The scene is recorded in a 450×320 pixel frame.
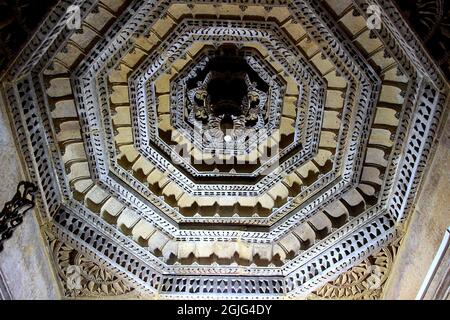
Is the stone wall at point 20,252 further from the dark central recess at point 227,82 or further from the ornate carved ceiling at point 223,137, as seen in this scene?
the dark central recess at point 227,82

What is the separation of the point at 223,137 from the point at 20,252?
88.5 inches

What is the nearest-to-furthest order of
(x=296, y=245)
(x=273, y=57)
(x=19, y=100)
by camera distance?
(x=19, y=100)
(x=273, y=57)
(x=296, y=245)

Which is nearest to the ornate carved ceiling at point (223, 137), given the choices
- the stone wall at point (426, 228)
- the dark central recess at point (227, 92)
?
the dark central recess at point (227, 92)

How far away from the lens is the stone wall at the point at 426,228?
3.98 m

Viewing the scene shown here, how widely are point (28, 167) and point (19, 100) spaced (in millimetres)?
644

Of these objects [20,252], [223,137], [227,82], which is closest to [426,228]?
[223,137]

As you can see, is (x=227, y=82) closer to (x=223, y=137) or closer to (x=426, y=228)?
(x=223, y=137)

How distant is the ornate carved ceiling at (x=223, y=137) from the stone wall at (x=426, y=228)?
0.44 ft

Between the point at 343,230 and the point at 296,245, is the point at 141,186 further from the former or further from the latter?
the point at 343,230

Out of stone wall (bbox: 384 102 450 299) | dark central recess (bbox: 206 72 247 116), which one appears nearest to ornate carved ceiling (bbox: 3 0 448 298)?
dark central recess (bbox: 206 72 247 116)

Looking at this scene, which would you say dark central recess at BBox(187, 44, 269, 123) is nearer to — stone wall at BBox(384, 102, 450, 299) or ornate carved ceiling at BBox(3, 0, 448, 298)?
ornate carved ceiling at BBox(3, 0, 448, 298)

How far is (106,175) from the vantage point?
16.2 feet

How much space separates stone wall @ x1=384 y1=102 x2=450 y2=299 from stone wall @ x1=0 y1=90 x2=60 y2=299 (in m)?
3.51

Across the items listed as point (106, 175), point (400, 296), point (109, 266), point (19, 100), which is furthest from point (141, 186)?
point (400, 296)
